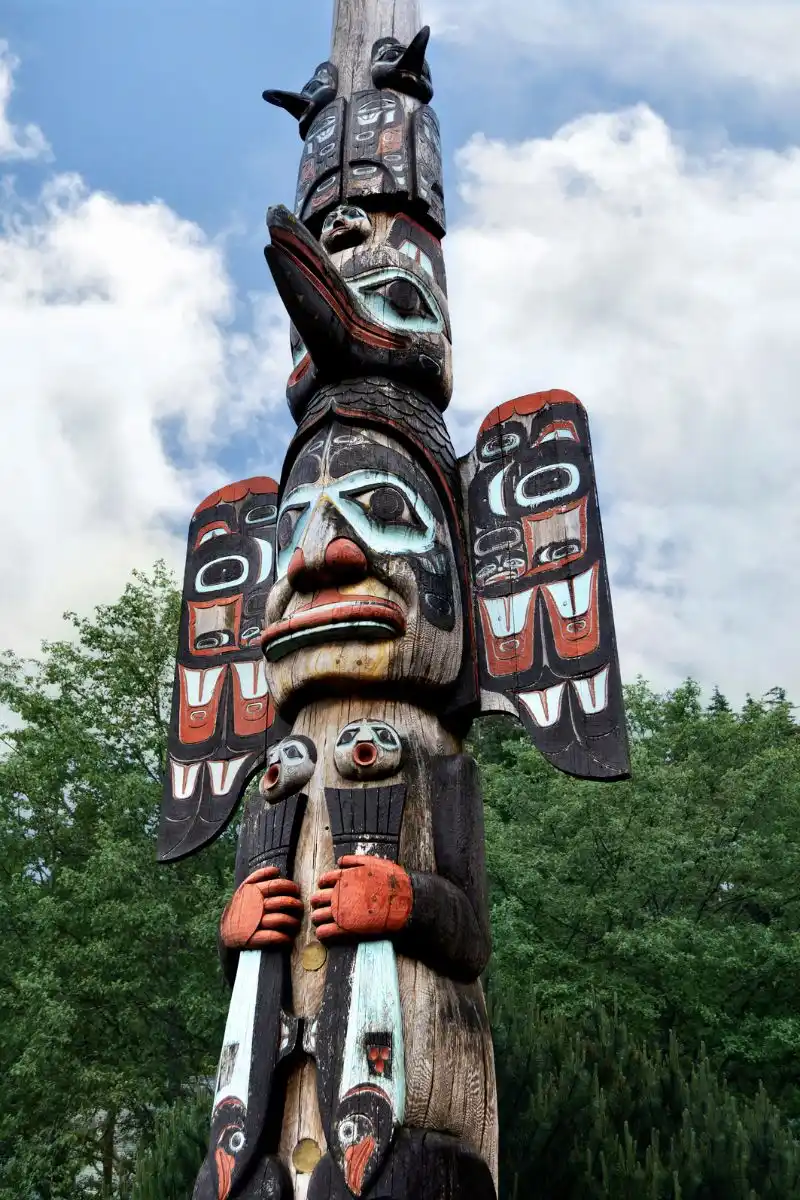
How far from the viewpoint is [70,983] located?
1059 centimetres

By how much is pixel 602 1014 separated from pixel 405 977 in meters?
5.01

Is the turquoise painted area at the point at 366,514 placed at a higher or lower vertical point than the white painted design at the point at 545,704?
higher

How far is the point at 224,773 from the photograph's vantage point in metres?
5.43

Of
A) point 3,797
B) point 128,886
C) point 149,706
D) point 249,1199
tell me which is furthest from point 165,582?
point 249,1199

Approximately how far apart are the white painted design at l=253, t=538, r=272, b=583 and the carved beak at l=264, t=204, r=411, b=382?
3.92ft

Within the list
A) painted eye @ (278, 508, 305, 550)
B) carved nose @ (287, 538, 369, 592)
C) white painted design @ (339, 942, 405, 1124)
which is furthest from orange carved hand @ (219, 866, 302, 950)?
painted eye @ (278, 508, 305, 550)

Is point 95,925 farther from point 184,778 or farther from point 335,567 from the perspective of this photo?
point 335,567

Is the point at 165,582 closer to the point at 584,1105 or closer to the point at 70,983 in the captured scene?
the point at 70,983

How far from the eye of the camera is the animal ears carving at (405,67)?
6527 millimetres

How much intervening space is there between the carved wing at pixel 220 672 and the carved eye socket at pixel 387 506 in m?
1.14

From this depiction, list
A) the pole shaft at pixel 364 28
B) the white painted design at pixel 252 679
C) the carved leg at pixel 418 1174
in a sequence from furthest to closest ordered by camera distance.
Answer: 1. the pole shaft at pixel 364 28
2. the white painted design at pixel 252 679
3. the carved leg at pixel 418 1174

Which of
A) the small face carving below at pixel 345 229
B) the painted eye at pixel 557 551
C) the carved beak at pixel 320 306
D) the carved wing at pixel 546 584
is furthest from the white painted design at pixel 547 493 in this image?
the small face carving below at pixel 345 229

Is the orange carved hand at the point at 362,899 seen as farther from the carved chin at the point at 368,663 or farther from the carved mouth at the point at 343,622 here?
the carved mouth at the point at 343,622

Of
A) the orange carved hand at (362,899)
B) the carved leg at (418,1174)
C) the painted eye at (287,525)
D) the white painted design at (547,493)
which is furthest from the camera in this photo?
the white painted design at (547,493)
